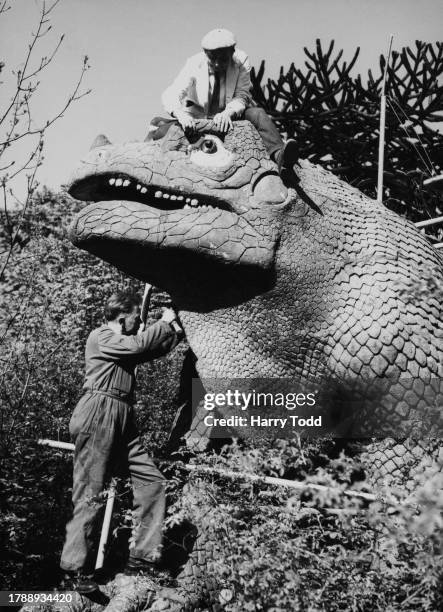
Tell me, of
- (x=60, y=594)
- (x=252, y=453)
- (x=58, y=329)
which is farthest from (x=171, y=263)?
(x=58, y=329)

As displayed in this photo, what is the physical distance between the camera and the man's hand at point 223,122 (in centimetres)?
514

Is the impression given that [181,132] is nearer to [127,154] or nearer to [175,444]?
[127,154]

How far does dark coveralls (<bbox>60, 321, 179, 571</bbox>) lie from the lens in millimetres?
4598

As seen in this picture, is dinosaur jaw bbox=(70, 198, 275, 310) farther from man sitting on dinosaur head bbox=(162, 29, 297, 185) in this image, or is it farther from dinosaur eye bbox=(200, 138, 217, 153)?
man sitting on dinosaur head bbox=(162, 29, 297, 185)

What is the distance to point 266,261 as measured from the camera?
4824 mm

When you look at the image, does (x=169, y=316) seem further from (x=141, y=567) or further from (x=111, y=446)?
(x=141, y=567)

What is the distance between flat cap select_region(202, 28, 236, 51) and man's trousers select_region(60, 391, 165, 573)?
8.72 ft

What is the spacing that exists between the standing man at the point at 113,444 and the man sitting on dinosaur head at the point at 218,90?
4.90 ft

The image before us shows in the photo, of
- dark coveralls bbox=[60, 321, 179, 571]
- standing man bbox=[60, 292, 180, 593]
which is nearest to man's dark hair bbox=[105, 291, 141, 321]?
standing man bbox=[60, 292, 180, 593]

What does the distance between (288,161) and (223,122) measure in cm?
61

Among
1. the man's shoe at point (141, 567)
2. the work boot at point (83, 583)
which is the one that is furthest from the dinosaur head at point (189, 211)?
the work boot at point (83, 583)

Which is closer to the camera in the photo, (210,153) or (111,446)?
(111,446)

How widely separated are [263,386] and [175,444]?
1.10 meters

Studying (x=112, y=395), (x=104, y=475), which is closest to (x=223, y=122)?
(x=112, y=395)
